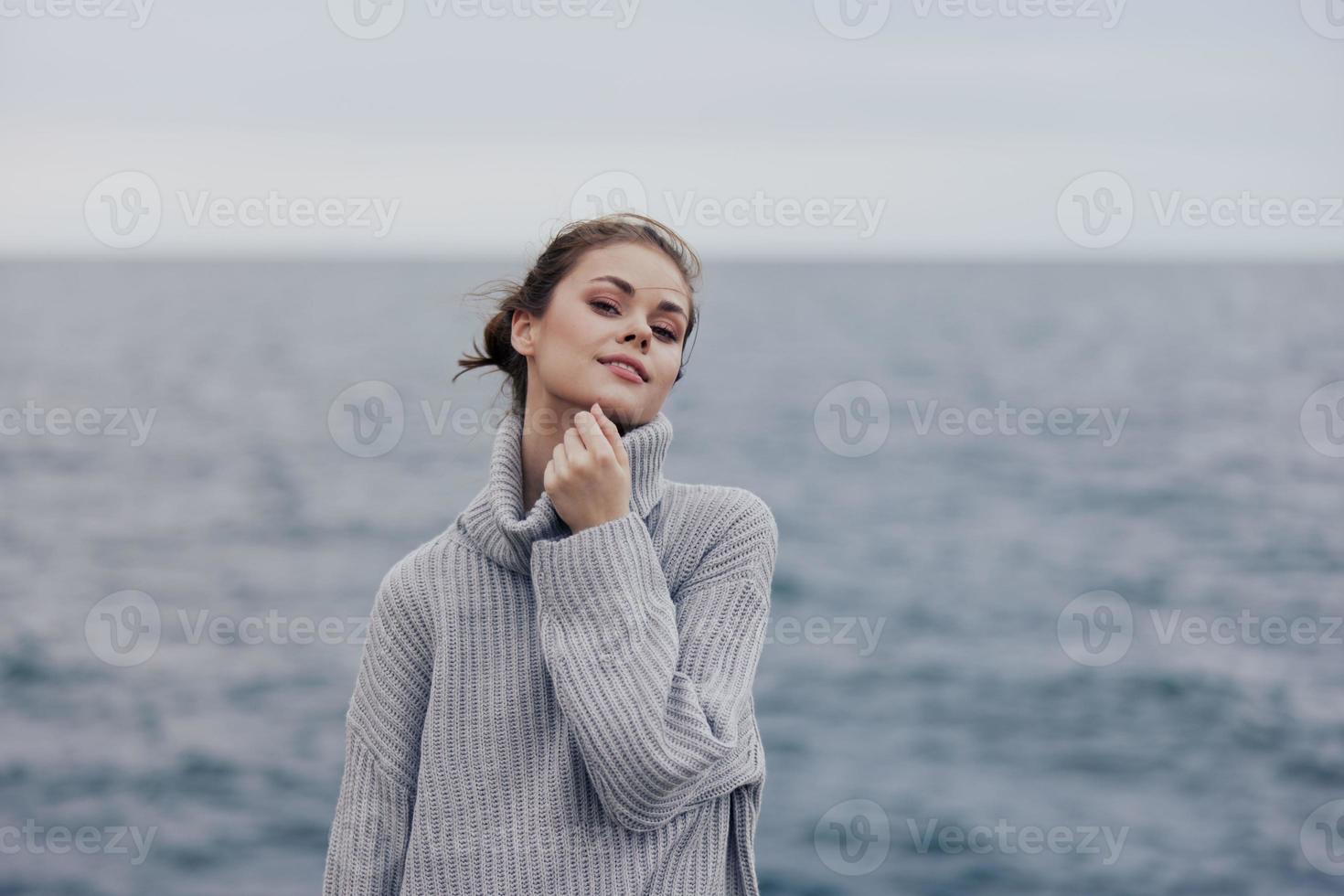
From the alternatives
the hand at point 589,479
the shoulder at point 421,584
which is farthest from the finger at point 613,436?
the shoulder at point 421,584

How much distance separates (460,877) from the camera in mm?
1653

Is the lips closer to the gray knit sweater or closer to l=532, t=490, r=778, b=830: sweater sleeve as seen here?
the gray knit sweater

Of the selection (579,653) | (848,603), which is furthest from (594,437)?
(848,603)

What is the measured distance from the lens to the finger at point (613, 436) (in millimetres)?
1630

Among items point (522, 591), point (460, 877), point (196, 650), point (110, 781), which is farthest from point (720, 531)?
point (196, 650)

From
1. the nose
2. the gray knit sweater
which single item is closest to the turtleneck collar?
the gray knit sweater

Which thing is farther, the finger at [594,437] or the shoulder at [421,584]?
the shoulder at [421,584]

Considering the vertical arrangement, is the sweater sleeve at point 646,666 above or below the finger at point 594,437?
below

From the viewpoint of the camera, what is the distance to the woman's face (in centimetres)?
173

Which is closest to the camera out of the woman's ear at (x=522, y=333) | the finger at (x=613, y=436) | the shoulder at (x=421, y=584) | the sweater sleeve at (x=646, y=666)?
the sweater sleeve at (x=646, y=666)

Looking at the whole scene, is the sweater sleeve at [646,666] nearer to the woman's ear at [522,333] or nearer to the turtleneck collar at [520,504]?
the turtleneck collar at [520,504]

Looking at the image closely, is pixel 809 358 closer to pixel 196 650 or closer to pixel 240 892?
pixel 196 650

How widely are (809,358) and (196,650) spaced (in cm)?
2291

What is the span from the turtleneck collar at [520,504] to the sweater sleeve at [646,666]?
0.05 metres
